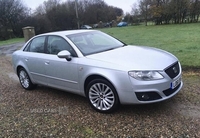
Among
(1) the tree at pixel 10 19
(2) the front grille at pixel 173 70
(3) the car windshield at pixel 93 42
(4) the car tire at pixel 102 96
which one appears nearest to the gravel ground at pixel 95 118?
(4) the car tire at pixel 102 96

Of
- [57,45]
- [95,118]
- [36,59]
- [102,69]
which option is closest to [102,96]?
[95,118]

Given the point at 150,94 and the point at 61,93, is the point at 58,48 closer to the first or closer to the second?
the point at 61,93

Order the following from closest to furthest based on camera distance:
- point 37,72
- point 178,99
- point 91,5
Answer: point 178,99
point 37,72
point 91,5

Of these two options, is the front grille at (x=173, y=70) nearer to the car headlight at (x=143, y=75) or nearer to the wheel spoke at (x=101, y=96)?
the car headlight at (x=143, y=75)

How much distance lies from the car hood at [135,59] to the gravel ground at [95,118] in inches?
34.3

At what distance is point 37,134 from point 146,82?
1963mm

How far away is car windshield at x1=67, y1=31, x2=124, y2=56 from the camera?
4.43m

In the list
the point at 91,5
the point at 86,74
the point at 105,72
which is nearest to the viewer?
the point at 105,72

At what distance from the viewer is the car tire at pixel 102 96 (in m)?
3.80

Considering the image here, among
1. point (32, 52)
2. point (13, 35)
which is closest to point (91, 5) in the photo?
point (13, 35)

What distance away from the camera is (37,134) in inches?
138

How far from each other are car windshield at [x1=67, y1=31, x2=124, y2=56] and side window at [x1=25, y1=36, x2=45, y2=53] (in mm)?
884

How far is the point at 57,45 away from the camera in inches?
187

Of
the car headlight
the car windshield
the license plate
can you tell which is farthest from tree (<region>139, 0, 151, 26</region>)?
the car headlight
